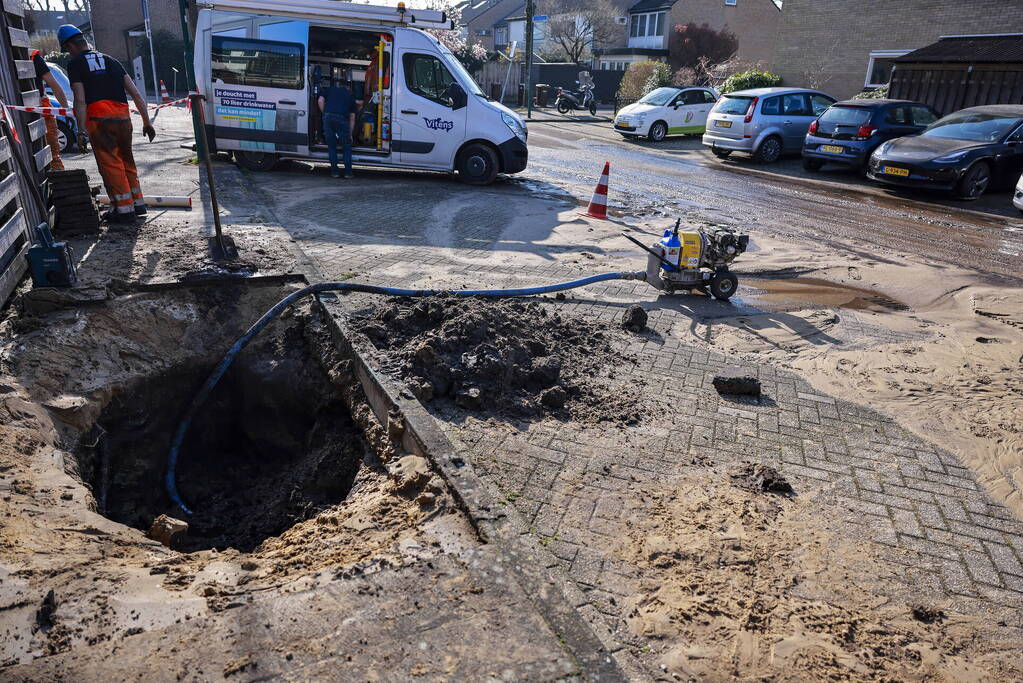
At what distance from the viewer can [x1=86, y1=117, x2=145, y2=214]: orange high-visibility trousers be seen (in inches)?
322

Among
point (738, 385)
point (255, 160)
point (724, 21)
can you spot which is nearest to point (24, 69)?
point (255, 160)

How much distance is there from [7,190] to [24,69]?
2242mm

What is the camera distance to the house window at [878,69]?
24969 mm

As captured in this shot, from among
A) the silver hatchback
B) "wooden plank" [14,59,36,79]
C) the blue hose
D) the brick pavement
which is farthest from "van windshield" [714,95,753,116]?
"wooden plank" [14,59,36,79]

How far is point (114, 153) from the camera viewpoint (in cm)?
831

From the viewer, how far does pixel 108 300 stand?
579cm

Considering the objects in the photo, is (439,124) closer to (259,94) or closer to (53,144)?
(259,94)

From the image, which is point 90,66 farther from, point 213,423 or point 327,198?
point 213,423

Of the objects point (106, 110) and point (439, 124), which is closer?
point (106, 110)

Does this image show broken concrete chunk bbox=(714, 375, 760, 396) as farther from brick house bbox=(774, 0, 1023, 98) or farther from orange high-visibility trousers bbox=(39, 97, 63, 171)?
brick house bbox=(774, 0, 1023, 98)

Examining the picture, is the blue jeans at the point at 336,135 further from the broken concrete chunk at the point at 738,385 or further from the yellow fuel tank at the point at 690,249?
the broken concrete chunk at the point at 738,385

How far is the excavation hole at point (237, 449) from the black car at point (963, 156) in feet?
41.2

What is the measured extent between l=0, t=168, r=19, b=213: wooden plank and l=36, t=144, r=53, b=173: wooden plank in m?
1.44

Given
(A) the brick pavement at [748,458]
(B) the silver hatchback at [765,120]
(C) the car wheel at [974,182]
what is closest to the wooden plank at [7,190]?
(A) the brick pavement at [748,458]
